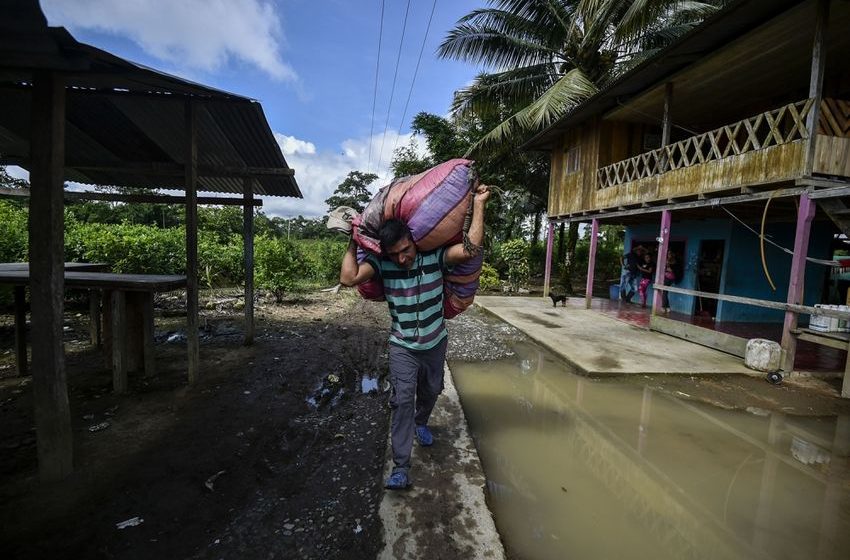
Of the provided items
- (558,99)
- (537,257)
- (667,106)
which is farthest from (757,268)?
(537,257)

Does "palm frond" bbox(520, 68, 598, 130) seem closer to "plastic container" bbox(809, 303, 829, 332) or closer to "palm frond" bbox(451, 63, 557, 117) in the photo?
"palm frond" bbox(451, 63, 557, 117)

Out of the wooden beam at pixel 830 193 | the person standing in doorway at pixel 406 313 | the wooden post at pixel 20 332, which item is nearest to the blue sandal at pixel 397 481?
the person standing in doorway at pixel 406 313

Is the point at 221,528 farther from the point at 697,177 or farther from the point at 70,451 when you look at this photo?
the point at 697,177

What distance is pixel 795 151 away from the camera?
5559 millimetres

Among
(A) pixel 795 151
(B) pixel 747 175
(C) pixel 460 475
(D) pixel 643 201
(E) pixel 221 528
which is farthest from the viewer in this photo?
(D) pixel 643 201

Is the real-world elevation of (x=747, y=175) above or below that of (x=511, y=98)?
below

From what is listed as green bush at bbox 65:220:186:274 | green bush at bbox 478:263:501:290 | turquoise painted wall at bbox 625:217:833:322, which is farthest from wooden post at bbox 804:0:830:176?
green bush at bbox 65:220:186:274

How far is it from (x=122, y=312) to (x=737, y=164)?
343 inches

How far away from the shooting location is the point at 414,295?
102 inches

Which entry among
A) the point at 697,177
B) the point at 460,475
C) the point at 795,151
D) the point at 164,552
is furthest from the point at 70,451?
the point at 697,177

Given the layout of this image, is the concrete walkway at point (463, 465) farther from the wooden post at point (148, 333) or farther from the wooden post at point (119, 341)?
the wooden post at point (148, 333)

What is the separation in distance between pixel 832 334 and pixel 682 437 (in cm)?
341

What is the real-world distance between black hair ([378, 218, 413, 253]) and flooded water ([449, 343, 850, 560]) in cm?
176

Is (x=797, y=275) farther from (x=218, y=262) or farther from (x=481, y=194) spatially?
(x=218, y=262)
